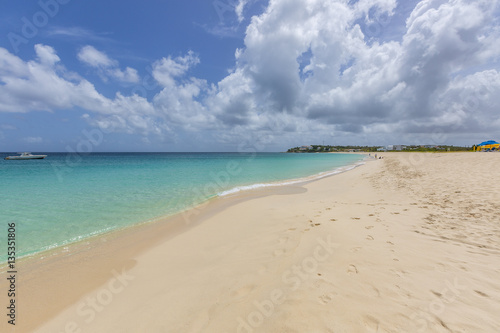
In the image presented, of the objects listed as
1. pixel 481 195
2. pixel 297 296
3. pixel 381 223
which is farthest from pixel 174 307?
pixel 481 195

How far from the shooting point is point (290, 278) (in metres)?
4.22

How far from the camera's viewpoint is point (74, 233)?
28.6ft

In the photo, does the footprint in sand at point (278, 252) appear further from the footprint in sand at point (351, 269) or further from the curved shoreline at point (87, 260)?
the curved shoreline at point (87, 260)

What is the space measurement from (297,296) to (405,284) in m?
2.09

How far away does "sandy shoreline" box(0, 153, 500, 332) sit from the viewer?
10.3 feet

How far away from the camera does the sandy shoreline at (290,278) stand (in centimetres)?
315

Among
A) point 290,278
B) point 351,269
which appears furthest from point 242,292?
point 351,269

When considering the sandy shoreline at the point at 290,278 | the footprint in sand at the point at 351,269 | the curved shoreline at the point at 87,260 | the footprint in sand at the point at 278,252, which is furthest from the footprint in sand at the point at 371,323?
the curved shoreline at the point at 87,260

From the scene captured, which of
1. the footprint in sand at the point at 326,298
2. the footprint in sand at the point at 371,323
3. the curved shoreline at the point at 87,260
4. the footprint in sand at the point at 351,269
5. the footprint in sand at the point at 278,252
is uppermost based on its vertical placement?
the footprint in sand at the point at 371,323

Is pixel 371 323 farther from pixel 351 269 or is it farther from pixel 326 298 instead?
pixel 351 269

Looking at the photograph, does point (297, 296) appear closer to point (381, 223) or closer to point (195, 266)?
point (195, 266)

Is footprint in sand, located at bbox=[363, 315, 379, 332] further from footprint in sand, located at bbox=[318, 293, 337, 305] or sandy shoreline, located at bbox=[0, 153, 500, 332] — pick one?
footprint in sand, located at bbox=[318, 293, 337, 305]

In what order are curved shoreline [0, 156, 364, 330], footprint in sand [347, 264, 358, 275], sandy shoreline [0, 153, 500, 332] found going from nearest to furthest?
sandy shoreline [0, 153, 500, 332]
footprint in sand [347, 264, 358, 275]
curved shoreline [0, 156, 364, 330]

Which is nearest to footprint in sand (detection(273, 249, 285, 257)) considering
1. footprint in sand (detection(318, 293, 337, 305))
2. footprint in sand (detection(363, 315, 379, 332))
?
footprint in sand (detection(318, 293, 337, 305))
